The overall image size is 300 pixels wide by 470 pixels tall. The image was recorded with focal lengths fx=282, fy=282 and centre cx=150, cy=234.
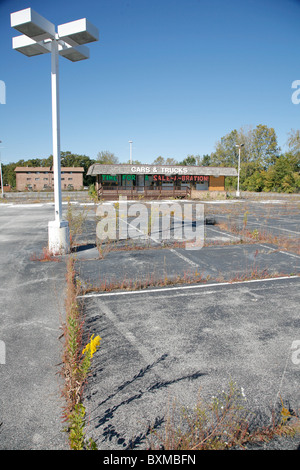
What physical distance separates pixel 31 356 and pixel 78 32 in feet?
23.1

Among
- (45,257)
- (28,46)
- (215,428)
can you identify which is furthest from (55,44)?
(215,428)

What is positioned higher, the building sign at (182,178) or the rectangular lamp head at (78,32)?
the rectangular lamp head at (78,32)

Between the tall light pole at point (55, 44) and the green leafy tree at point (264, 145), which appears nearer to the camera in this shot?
the tall light pole at point (55, 44)

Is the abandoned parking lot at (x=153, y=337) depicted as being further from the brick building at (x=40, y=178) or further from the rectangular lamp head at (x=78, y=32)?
the brick building at (x=40, y=178)

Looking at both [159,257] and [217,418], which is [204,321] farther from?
[159,257]

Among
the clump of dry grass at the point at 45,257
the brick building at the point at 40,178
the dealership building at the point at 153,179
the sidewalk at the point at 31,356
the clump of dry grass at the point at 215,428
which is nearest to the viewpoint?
the clump of dry grass at the point at 215,428

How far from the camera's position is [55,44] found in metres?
7.33

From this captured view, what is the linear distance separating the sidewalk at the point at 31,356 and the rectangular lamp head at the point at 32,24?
18.0 feet

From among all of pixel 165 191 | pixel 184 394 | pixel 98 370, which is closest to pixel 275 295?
pixel 184 394

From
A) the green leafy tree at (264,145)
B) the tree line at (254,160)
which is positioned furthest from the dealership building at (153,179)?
the green leafy tree at (264,145)

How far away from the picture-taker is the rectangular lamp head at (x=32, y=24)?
6062mm

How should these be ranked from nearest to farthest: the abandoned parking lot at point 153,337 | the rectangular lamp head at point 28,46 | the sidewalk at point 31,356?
the sidewalk at point 31,356 → the abandoned parking lot at point 153,337 → the rectangular lamp head at point 28,46
